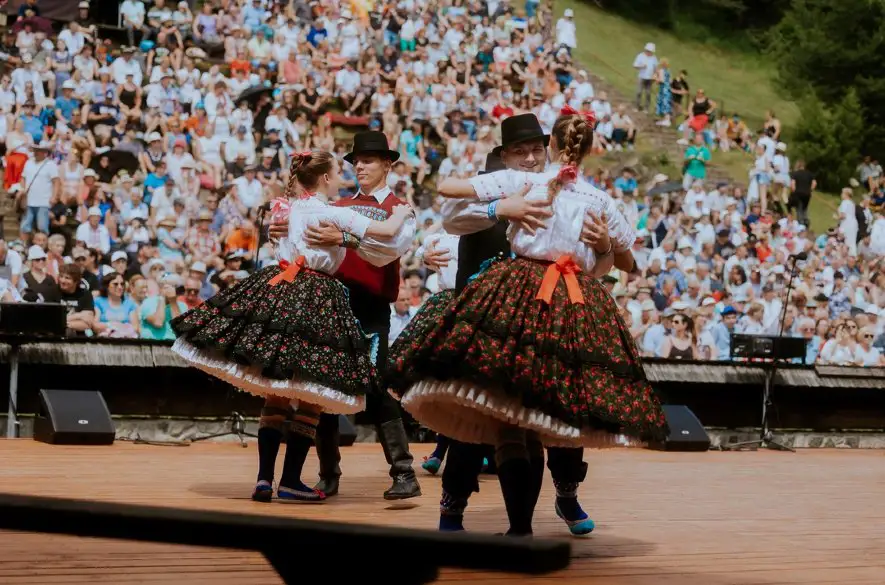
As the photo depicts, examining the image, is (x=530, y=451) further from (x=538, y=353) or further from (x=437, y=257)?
(x=437, y=257)

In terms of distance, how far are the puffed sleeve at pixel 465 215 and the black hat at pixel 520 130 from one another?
0.76 metres

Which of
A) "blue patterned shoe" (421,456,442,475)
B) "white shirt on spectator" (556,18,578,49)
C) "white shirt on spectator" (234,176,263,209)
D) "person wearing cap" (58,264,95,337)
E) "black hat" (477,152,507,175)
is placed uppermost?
"white shirt on spectator" (556,18,578,49)

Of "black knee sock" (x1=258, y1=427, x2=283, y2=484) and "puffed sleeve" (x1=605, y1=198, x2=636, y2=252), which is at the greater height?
"puffed sleeve" (x1=605, y1=198, x2=636, y2=252)

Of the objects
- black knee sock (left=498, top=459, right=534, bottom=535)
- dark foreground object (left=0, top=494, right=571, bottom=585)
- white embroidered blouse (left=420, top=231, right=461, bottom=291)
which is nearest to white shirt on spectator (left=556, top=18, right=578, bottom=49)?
white embroidered blouse (left=420, top=231, right=461, bottom=291)

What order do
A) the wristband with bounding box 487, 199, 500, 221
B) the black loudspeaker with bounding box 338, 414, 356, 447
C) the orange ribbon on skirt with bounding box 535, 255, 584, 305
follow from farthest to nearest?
the black loudspeaker with bounding box 338, 414, 356, 447 < the wristband with bounding box 487, 199, 500, 221 < the orange ribbon on skirt with bounding box 535, 255, 584, 305

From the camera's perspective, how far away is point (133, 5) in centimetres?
1858

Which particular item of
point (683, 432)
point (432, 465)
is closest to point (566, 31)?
Answer: point (683, 432)

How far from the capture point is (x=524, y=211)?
14.2 ft

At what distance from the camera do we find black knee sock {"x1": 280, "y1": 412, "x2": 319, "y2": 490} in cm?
561

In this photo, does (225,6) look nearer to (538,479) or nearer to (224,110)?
(224,110)

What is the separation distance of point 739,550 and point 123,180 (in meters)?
10.4

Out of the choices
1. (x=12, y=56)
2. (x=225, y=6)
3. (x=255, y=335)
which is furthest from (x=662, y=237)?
(x=255, y=335)

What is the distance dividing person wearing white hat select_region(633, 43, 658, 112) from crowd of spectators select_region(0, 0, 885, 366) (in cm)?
302

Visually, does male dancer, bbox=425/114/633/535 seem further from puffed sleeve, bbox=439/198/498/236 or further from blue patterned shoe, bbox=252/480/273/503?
blue patterned shoe, bbox=252/480/273/503
